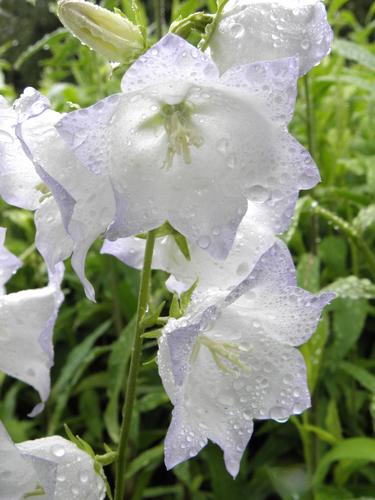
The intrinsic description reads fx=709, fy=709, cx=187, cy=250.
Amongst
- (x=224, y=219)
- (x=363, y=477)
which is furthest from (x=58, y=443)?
(x=363, y=477)

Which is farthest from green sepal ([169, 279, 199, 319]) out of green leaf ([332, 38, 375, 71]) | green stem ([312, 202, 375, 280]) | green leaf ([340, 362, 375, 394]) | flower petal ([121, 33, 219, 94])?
green leaf ([332, 38, 375, 71])

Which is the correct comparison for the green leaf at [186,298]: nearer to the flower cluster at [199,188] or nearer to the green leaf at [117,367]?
the flower cluster at [199,188]

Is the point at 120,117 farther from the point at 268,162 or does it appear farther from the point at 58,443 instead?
the point at 58,443

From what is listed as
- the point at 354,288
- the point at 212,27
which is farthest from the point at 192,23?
the point at 354,288

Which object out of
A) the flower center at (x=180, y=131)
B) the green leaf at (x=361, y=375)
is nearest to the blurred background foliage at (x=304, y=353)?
the green leaf at (x=361, y=375)

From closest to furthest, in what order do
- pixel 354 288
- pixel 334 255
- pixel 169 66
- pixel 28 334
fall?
pixel 169 66 < pixel 28 334 < pixel 354 288 < pixel 334 255

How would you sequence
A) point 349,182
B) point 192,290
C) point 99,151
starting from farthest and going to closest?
point 349,182 → point 192,290 → point 99,151

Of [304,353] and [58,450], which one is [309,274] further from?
[58,450]
